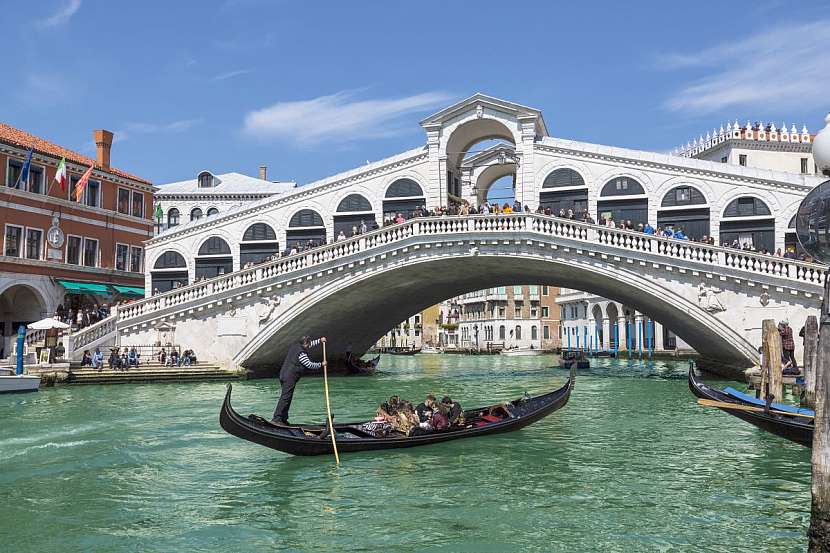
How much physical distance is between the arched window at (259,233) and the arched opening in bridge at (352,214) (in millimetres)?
2400

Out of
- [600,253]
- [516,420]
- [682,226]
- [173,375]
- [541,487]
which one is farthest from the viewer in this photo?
[682,226]

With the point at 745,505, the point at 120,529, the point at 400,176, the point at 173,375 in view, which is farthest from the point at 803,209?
the point at 400,176

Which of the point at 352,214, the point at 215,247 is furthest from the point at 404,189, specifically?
the point at 215,247

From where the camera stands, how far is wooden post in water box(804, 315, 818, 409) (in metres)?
12.0

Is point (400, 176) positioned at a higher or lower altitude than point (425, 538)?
higher

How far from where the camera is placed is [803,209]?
5.41 metres

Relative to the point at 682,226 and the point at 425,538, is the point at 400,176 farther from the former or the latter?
the point at 425,538

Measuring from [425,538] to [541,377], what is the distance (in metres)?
21.0

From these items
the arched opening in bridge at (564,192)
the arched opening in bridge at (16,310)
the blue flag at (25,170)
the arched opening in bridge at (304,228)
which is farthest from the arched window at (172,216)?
the arched opening in bridge at (564,192)

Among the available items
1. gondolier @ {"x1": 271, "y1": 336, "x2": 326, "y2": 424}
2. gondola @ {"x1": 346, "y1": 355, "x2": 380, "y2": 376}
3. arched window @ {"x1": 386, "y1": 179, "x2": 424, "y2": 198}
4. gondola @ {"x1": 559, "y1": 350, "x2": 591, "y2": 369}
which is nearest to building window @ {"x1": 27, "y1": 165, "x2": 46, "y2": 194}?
arched window @ {"x1": 386, "y1": 179, "x2": 424, "y2": 198}

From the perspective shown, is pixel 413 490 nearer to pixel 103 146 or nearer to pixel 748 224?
pixel 748 224

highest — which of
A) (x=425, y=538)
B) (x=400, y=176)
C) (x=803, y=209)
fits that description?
(x=400, y=176)

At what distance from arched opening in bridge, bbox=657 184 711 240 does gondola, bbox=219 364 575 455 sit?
45.5ft

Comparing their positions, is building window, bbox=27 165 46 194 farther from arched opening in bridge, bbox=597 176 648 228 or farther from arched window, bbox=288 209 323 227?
arched opening in bridge, bbox=597 176 648 228
